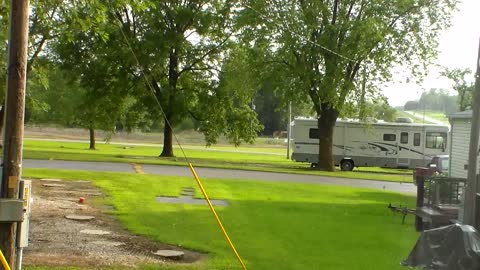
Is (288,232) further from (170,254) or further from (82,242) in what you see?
(82,242)

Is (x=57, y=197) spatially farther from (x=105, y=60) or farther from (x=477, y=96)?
(x=105, y=60)

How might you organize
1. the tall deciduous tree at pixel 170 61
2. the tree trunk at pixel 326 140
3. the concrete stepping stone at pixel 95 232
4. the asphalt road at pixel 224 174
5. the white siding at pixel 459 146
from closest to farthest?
the concrete stepping stone at pixel 95 232, the white siding at pixel 459 146, the asphalt road at pixel 224 174, the tree trunk at pixel 326 140, the tall deciduous tree at pixel 170 61

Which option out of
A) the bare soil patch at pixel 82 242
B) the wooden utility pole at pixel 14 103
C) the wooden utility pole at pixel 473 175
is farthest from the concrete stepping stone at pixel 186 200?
the wooden utility pole at pixel 14 103

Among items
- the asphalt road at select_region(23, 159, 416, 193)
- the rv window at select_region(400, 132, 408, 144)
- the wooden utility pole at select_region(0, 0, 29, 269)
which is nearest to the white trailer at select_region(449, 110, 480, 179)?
the asphalt road at select_region(23, 159, 416, 193)

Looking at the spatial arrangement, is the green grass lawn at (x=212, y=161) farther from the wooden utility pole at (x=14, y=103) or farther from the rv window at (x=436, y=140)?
the wooden utility pole at (x=14, y=103)

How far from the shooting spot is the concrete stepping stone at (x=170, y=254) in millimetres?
10047

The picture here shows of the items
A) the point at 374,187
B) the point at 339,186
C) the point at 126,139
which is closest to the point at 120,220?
the point at 339,186

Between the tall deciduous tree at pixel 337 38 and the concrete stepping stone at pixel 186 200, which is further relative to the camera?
the tall deciduous tree at pixel 337 38

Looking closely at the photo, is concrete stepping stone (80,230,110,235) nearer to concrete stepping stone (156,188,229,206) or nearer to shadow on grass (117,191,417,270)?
shadow on grass (117,191,417,270)

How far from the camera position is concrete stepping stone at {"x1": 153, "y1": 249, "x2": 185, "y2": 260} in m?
10.0

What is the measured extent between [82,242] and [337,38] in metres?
27.5

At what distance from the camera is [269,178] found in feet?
90.6

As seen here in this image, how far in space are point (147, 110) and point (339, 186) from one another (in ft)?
73.0

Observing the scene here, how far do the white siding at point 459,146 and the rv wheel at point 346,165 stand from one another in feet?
61.7
